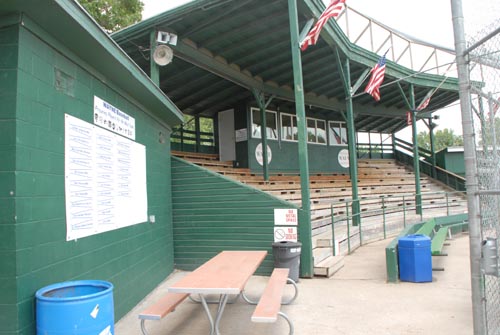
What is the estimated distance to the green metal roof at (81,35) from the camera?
2.95 metres

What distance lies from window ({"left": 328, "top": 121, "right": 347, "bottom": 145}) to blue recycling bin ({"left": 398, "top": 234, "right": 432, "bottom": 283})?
11361 millimetres

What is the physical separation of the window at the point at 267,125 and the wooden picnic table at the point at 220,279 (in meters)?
8.62

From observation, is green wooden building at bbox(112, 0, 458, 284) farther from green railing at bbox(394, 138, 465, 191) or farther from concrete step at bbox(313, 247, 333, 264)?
green railing at bbox(394, 138, 465, 191)

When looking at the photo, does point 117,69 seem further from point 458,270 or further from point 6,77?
point 458,270

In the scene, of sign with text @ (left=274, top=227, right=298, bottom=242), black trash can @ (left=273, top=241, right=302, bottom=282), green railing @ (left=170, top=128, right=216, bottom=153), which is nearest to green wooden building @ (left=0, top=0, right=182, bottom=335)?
black trash can @ (left=273, top=241, right=302, bottom=282)

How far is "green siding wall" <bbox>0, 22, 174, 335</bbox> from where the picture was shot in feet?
9.25

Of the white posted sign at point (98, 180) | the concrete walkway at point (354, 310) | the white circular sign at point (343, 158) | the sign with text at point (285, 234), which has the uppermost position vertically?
the white circular sign at point (343, 158)

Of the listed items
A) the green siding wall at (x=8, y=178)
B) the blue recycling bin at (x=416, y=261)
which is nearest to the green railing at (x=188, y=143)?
the blue recycling bin at (x=416, y=261)

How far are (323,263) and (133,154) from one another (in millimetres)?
4068

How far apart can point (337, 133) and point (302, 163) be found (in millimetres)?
11056

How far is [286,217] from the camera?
688cm

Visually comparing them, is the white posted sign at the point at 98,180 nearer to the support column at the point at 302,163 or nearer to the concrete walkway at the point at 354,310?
the concrete walkway at the point at 354,310

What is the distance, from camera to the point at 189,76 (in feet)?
35.9

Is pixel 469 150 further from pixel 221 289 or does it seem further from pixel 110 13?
pixel 110 13
